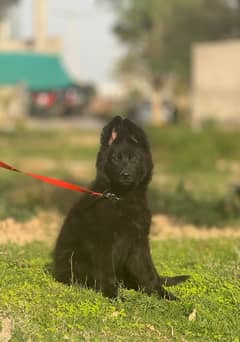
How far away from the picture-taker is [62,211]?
1136 centimetres

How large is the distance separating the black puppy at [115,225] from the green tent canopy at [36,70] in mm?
38535

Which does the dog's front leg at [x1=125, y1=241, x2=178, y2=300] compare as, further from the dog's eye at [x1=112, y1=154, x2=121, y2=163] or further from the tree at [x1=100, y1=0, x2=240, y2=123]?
the tree at [x1=100, y1=0, x2=240, y2=123]

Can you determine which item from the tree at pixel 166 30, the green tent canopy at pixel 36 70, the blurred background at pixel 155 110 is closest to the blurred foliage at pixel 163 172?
the blurred background at pixel 155 110

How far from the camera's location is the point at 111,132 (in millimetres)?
5551

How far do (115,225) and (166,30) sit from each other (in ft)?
146

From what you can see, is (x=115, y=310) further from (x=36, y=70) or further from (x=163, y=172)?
(x=36, y=70)

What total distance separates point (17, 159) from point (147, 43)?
34.3m

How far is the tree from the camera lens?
142 ft

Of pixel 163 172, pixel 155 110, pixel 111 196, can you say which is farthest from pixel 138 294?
pixel 155 110

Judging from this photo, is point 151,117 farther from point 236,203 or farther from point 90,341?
point 90,341

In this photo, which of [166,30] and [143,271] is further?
[166,30]

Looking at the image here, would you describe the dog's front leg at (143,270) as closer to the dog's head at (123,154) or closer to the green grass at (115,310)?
Answer: the green grass at (115,310)

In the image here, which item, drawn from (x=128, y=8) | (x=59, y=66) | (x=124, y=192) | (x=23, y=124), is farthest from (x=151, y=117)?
(x=124, y=192)

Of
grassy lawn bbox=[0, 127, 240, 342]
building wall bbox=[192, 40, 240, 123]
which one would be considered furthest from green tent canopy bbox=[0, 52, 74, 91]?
grassy lawn bbox=[0, 127, 240, 342]
